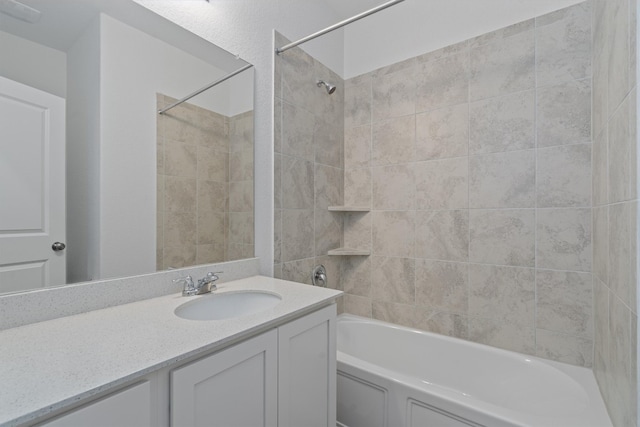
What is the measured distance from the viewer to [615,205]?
0.98m

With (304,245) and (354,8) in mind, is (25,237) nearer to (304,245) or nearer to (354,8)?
(304,245)

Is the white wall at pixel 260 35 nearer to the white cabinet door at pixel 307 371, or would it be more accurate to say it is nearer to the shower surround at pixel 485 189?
the shower surround at pixel 485 189

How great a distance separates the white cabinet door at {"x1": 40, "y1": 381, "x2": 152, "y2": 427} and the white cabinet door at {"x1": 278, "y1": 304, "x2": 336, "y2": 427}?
0.41m

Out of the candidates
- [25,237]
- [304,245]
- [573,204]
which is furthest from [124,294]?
[573,204]

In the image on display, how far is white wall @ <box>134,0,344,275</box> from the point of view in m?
1.36

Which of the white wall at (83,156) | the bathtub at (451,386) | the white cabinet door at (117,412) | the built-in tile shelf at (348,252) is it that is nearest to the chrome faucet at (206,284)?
the white wall at (83,156)

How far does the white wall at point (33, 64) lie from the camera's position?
→ 86cm

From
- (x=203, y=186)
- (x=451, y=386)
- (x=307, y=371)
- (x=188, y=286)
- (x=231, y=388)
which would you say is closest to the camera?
(x=231, y=388)

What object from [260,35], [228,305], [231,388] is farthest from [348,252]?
[260,35]

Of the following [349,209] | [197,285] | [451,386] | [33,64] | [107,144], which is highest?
[33,64]

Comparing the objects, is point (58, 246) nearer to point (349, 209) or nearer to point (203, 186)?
point (203, 186)

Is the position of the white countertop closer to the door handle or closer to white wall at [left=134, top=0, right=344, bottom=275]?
the door handle

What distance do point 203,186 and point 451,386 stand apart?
1.75 m

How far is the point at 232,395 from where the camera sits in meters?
0.81
